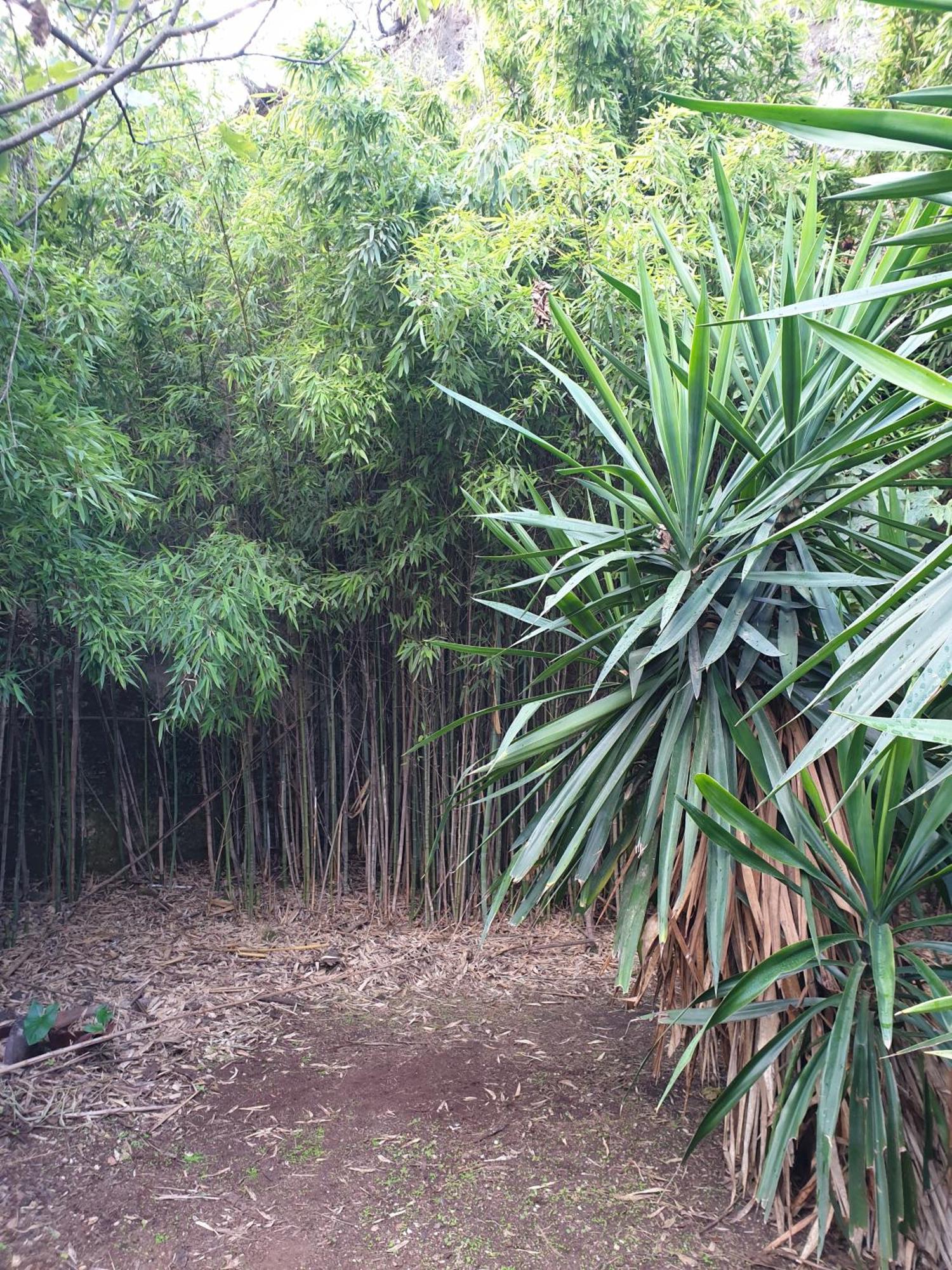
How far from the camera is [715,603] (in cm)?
182

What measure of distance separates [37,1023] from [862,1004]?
2112mm

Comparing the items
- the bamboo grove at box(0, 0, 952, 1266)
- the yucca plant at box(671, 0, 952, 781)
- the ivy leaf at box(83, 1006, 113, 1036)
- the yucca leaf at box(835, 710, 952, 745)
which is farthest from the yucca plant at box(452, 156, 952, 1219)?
the ivy leaf at box(83, 1006, 113, 1036)

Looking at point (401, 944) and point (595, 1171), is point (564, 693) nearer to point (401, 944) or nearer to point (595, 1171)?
point (595, 1171)

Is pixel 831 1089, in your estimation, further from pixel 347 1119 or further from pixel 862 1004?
pixel 347 1119

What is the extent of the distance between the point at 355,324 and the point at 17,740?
2.15 metres

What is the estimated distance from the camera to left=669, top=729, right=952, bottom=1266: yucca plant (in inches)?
56.6

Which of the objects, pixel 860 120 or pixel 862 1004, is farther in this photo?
pixel 862 1004

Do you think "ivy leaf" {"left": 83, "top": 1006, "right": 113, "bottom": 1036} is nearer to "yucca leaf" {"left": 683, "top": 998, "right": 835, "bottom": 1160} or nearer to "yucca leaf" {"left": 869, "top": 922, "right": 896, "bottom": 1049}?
"yucca leaf" {"left": 683, "top": 998, "right": 835, "bottom": 1160}

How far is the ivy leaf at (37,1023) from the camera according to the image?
7.93 feet

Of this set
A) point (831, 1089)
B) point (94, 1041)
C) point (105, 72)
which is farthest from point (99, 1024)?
point (105, 72)

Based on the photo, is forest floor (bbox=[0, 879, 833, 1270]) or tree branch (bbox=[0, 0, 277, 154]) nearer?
tree branch (bbox=[0, 0, 277, 154])

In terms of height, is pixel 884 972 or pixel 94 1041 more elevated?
pixel 884 972

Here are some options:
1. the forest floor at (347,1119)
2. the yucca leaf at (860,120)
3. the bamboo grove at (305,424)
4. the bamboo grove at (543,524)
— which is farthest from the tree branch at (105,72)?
the forest floor at (347,1119)

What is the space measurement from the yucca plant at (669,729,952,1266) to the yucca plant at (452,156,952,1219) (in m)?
0.10
